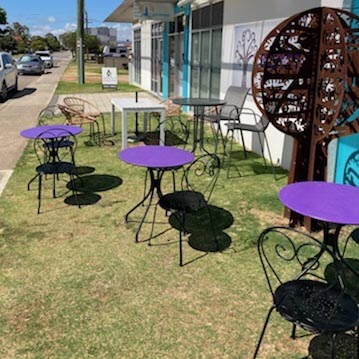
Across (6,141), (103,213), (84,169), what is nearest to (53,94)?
(6,141)

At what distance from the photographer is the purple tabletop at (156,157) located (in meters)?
3.46

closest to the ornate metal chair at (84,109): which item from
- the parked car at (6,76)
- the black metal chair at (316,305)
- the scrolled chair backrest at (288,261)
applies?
the parked car at (6,76)

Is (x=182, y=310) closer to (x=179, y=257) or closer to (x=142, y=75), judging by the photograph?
(x=179, y=257)

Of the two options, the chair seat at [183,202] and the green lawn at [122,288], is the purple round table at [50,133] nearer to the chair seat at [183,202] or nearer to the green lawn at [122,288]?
the green lawn at [122,288]

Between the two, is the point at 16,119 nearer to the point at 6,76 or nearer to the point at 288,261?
the point at 6,76

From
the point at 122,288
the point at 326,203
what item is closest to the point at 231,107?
the point at 122,288

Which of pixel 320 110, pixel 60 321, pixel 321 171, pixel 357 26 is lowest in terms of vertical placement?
pixel 60 321

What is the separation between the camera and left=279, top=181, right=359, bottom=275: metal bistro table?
219cm

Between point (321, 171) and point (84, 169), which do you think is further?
point (84, 169)

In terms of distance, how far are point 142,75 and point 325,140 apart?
15.0 meters

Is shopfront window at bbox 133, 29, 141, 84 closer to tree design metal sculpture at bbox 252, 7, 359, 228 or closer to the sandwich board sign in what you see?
the sandwich board sign

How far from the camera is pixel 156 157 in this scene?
3670 mm

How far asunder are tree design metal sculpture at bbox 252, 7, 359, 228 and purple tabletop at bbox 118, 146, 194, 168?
2.95 feet

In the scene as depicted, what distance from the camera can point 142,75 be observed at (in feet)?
58.5
